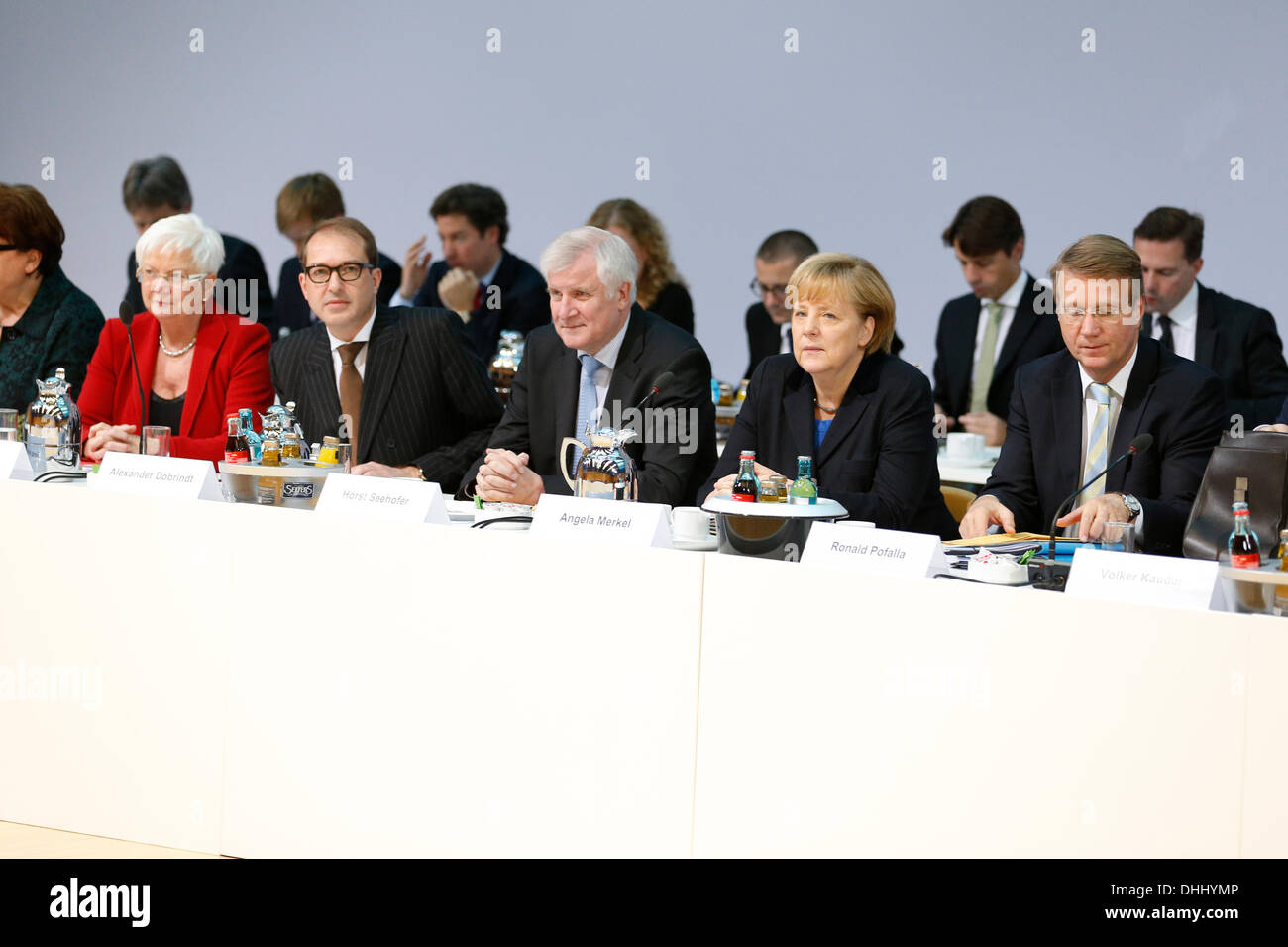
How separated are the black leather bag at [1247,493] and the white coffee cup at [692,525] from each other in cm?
67

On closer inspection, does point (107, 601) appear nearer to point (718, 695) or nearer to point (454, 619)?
point (454, 619)

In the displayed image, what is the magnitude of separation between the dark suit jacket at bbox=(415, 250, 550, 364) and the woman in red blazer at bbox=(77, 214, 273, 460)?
6.64ft

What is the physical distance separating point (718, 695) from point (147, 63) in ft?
18.4

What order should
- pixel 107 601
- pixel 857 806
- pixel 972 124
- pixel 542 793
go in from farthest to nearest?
pixel 972 124 → pixel 107 601 → pixel 542 793 → pixel 857 806

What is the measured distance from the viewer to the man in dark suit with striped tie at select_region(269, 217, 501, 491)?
10.6 ft

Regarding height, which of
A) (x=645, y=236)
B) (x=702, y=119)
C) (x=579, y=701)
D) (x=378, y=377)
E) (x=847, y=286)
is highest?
(x=702, y=119)

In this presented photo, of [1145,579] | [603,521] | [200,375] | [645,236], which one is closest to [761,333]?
[645,236]

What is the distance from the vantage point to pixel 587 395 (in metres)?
3.06

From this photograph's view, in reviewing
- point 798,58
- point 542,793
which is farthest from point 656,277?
point 542,793

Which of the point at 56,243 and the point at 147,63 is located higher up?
the point at 147,63

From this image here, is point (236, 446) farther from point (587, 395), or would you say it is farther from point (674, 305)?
point (674, 305)

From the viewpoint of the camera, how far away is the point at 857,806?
1902 millimetres

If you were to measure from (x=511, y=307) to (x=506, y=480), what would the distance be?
9.28 ft

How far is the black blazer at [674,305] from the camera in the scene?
17.2ft
